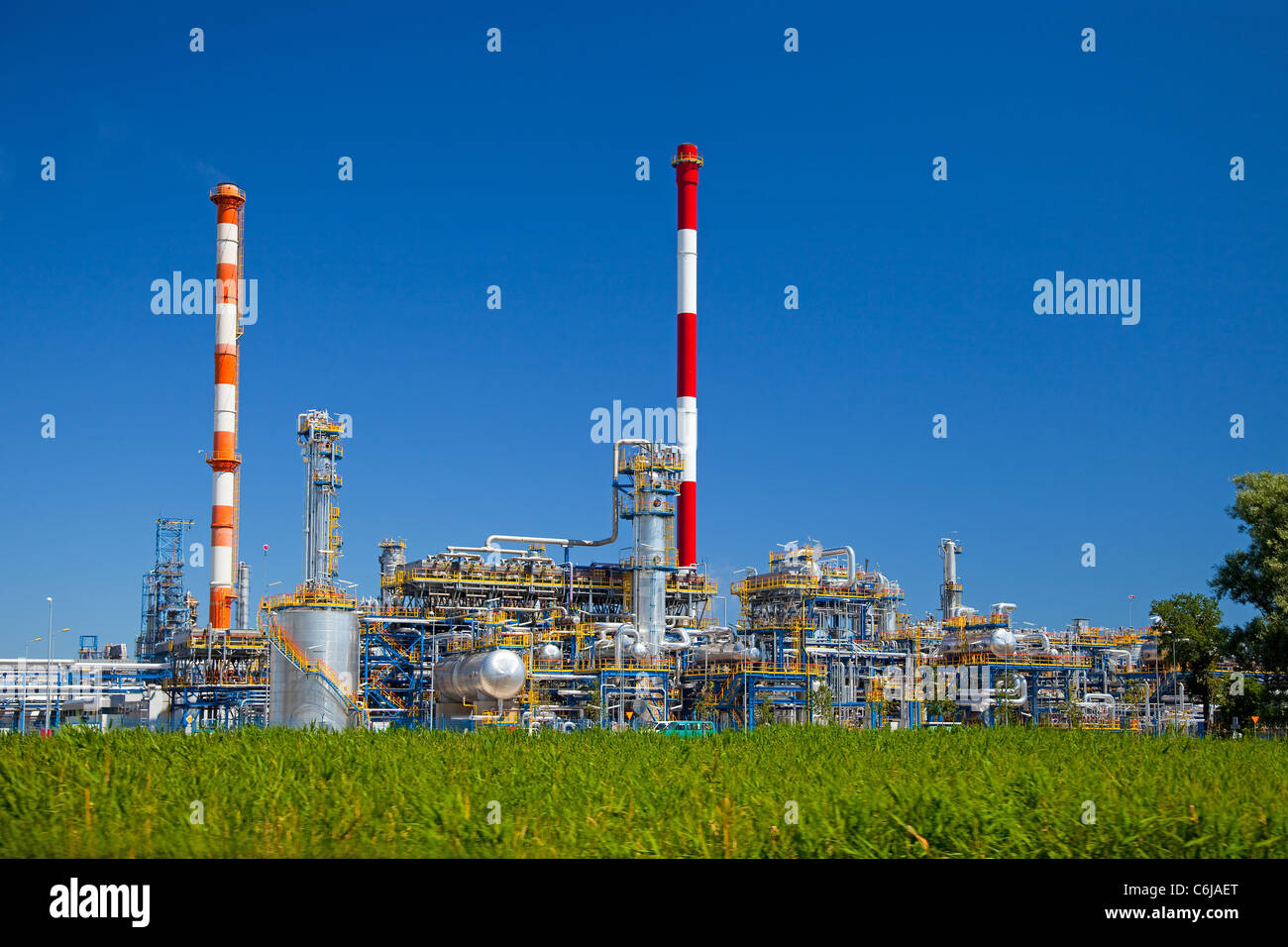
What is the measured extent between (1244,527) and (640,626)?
1226 inches

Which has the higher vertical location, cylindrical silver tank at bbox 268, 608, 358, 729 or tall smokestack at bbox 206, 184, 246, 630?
tall smokestack at bbox 206, 184, 246, 630

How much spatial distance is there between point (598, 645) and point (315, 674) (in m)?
14.2

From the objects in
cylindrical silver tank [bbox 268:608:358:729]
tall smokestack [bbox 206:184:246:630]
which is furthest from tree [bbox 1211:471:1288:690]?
tall smokestack [bbox 206:184:246:630]

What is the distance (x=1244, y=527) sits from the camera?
45.0 m

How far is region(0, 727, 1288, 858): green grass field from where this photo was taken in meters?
14.4

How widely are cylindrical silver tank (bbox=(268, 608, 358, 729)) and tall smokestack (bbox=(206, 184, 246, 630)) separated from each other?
40.0 feet

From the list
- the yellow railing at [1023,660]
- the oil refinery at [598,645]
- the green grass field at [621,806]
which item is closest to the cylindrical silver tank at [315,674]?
the oil refinery at [598,645]

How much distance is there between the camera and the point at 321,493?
2768 inches

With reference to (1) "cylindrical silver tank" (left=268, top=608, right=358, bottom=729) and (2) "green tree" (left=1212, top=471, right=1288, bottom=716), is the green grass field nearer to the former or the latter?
(2) "green tree" (left=1212, top=471, right=1288, bottom=716)

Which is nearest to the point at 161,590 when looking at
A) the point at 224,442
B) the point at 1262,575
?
the point at 224,442

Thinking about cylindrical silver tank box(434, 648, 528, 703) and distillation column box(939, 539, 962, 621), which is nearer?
cylindrical silver tank box(434, 648, 528, 703)

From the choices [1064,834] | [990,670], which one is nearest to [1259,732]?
[990,670]

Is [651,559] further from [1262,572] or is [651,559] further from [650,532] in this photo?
[1262,572]
